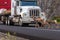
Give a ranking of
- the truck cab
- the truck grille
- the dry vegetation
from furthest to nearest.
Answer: the dry vegetation → the truck grille → the truck cab

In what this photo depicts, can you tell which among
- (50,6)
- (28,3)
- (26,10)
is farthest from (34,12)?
(50,6)

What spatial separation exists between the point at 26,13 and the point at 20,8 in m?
0.80

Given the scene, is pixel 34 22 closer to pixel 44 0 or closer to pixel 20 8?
pixel 20 8

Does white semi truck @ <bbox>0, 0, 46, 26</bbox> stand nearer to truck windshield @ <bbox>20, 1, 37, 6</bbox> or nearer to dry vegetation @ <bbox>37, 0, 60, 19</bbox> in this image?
truck windshield @ <bbox>20, 1, 37, 6</bbox>

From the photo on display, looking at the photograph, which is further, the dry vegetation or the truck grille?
the dry vegetation

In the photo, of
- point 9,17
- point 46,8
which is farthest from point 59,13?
point 9,17

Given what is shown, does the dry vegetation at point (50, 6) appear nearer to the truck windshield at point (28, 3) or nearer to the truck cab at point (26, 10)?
the truck cab at point (26, 10)

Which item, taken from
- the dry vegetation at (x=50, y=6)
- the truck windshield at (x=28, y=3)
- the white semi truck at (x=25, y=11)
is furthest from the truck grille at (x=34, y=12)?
the dry vegetation at (x=50, y=6)

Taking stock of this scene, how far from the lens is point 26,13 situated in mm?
32031

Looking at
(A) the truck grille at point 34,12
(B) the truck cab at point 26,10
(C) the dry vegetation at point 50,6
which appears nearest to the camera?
(B) the truck cab at point 26,10

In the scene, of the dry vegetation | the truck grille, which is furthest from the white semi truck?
the dry vegetation

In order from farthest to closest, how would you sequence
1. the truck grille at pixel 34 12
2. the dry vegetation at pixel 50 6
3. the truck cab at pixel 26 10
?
the dry vegetation at pixel 50 6 < the truck grille at pixel 34 12 < the truck cab at pixel 26 10

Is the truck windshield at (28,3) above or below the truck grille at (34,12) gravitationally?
above

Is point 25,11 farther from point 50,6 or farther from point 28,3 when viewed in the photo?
point 50,6
